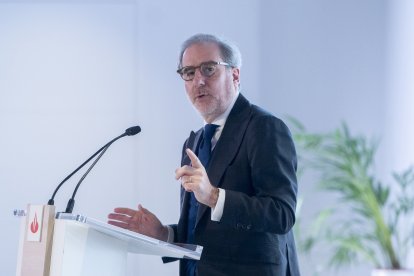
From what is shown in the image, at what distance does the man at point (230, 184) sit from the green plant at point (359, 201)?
2.08 meters

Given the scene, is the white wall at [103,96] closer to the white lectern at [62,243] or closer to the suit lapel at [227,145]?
the suit lapel at [227,145]

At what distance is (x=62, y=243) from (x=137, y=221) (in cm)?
63

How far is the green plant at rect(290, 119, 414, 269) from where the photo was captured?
4254mm

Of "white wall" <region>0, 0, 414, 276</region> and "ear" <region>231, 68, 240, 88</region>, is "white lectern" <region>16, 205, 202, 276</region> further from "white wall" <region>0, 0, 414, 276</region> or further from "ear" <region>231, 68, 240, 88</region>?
"white wall" <region>0, 0, 414, 276</region>

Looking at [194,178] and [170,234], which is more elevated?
[194,178]

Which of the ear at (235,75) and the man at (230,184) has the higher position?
the ear at (235,75)

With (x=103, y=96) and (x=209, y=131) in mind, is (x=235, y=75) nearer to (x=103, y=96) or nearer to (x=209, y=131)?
(x=209, y=131)

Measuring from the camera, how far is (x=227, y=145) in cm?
220

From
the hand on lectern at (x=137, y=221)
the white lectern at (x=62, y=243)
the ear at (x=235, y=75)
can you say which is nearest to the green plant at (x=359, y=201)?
the ear at (x=235, y=75)

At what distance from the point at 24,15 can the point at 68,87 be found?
1.82 feet

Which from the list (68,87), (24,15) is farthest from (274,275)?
(24,15)

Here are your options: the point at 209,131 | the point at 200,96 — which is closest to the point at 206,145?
the point at 209,131

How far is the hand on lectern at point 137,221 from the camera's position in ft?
7.46

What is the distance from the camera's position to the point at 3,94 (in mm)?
4457
